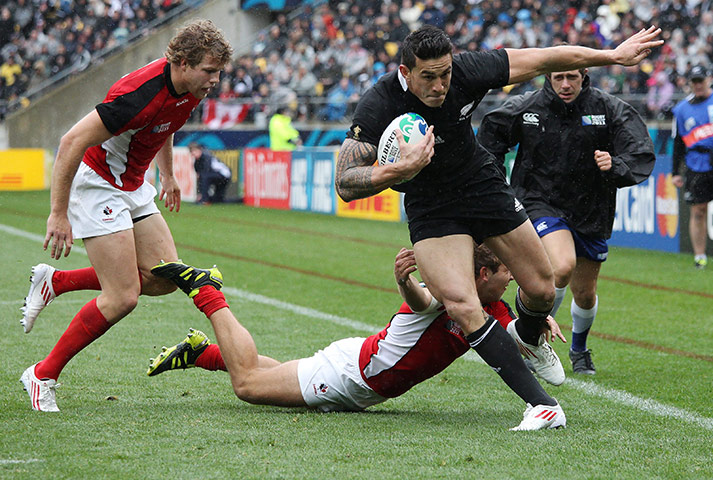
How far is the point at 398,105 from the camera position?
15.1ft

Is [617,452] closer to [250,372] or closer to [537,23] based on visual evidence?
[250,372]

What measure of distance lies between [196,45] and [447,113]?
130 centimetres

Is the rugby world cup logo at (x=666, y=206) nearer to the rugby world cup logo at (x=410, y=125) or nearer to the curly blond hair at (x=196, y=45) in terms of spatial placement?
the rugby world cup logo at (x=410, y=125)

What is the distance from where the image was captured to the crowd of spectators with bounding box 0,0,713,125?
18.2 metres

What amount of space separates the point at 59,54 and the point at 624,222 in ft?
77.1

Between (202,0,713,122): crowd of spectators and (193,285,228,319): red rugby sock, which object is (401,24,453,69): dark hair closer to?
(193,285,228,319): red rugby sock

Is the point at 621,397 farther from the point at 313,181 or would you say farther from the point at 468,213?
the point at 313,181

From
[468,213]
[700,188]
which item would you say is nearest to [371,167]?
[468,213]

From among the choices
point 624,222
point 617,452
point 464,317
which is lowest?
point 624,222

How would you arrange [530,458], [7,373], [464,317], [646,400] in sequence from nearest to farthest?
[530,458], [464,317], [646,400], [7,373]

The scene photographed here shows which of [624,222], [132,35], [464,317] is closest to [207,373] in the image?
[464,317]

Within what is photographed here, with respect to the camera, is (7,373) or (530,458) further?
(7,373)

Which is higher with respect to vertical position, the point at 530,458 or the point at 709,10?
the point at 709,10

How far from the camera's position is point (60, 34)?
32.5 meters
